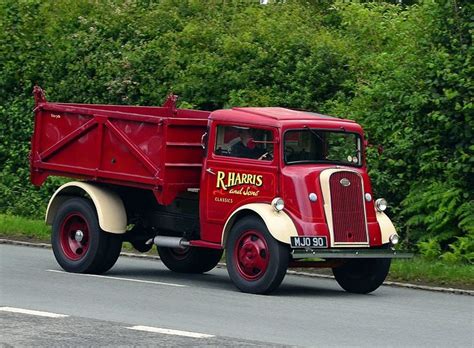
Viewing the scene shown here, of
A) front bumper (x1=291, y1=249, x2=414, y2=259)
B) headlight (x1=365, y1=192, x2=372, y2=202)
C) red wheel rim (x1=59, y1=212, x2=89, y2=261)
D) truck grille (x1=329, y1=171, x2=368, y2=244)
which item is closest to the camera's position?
front bumper (x1=291, y1=249, x2=414, y2=259)

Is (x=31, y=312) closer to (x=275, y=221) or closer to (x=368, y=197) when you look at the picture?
(x=275, y=221)

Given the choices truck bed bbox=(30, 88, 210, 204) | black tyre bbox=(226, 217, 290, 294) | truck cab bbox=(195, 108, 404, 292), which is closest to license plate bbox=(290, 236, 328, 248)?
truck cab bbox=(195, 108, 404, 292)

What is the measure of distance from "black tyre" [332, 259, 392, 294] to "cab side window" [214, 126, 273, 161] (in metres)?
1.82

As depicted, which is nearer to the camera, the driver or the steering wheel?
the steering wheel

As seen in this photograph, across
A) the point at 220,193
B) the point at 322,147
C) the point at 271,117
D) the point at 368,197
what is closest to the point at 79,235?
the point at 220,193

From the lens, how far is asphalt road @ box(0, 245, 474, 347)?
12945 mm

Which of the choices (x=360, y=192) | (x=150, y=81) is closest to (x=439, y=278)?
(x=360, y=192)

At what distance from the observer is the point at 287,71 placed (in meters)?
25.6

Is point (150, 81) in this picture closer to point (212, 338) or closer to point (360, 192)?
point (360, 192)

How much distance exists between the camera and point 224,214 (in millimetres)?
17609

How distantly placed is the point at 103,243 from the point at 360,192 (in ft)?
11.7

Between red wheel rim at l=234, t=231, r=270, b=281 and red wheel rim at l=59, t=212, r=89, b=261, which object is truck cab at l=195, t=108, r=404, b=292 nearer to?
red wheel rim at l=234, t=231, r=270, b=281

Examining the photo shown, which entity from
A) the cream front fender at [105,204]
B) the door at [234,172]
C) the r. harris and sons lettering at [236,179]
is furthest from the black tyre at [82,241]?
the r. harris and sons lettering at [236,179]

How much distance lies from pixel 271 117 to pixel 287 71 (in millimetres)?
8019
